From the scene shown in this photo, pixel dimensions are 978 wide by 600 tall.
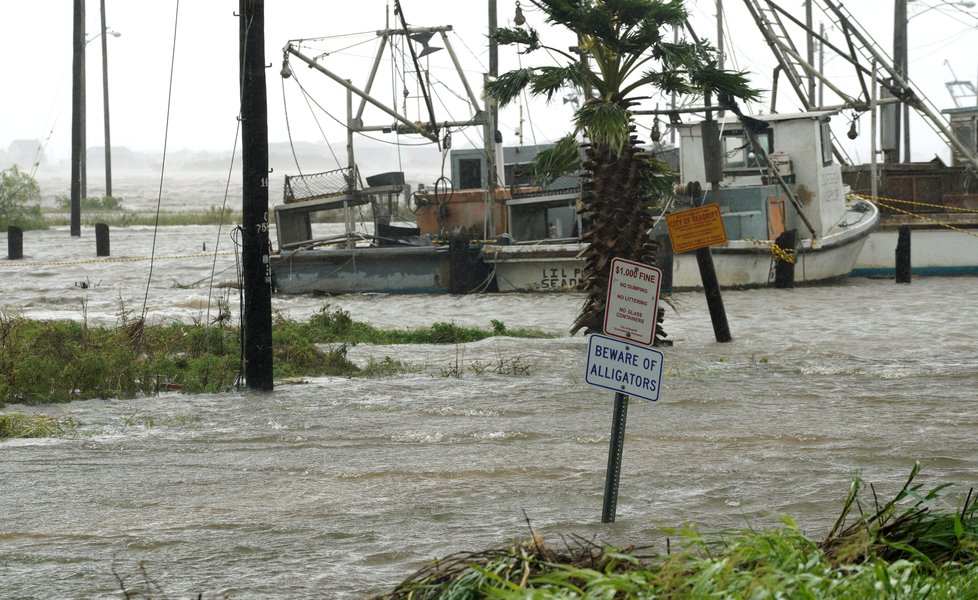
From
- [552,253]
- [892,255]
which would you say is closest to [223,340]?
[552,253]

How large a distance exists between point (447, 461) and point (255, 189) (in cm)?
421

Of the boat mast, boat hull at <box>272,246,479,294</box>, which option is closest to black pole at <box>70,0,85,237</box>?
boat hull at <box>272,246,479,294</box>

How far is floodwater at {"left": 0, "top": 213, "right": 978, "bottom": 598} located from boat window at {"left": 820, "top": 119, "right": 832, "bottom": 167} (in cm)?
889

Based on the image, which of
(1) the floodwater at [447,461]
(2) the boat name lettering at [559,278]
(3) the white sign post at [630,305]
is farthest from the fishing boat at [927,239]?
(3) the white sign post at [630,305]

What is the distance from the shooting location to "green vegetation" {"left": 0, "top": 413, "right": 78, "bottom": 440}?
10.4 meters

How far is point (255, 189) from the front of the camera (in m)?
12.5

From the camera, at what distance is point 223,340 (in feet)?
50.4

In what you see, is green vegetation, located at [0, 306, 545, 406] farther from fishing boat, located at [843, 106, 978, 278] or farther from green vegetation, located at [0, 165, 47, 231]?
green vegetation, located at [0, 165, 47, 231]

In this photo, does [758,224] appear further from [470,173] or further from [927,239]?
[470,173]

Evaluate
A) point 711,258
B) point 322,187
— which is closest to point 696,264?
point 322,187

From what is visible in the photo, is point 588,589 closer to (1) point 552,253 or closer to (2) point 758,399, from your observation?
(2) point 758,399

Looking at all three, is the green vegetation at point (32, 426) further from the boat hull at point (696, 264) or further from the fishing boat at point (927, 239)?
the fishing boat at point (927, 239)

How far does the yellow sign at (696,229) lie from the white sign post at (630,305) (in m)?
7.98

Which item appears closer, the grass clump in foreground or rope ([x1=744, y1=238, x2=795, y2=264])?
the grass clump in foreground
